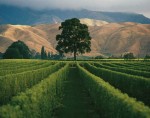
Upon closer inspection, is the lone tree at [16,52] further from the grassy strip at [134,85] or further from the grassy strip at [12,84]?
the grassy strip at [134,85]

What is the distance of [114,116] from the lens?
14883 millimetres

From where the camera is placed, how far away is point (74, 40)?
398ft

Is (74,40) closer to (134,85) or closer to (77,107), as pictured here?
(134,85)

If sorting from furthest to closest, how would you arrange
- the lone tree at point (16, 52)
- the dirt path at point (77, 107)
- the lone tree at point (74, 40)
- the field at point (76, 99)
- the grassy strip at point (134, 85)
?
1. the lone tree at point (16, 52)
2. the lone tree at point (74, 40)
3. the grassy strip at point (134, 85)
4. the dirt path at point (77, 107)
5. the field at point (76, 99)

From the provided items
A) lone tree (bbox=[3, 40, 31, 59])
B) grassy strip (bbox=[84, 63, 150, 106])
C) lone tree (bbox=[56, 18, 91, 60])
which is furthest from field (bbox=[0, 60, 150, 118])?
lone tree (bbox=[3, 40, 31, 59])

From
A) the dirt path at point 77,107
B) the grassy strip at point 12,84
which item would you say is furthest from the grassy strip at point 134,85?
the grassy strip at point 12,84

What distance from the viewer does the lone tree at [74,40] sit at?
397ft

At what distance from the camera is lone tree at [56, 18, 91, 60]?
121 metres

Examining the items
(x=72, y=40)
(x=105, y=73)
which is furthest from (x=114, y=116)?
(x=72, y=40)

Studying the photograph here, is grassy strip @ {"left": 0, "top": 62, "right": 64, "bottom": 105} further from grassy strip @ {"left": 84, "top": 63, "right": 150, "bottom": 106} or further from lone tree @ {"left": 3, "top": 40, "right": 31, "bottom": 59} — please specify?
lone tree @ {"left": 3, "top": 40, "right": 31, "bottom": 59}

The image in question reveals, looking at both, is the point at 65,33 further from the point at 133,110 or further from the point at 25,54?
the point at 133,110

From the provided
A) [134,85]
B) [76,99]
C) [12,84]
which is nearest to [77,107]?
[76,99]

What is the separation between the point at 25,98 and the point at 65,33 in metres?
108

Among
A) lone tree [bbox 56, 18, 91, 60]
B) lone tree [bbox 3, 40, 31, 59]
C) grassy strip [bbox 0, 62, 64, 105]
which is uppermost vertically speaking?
lone tree [bbox 56, 18, 91, 60]
